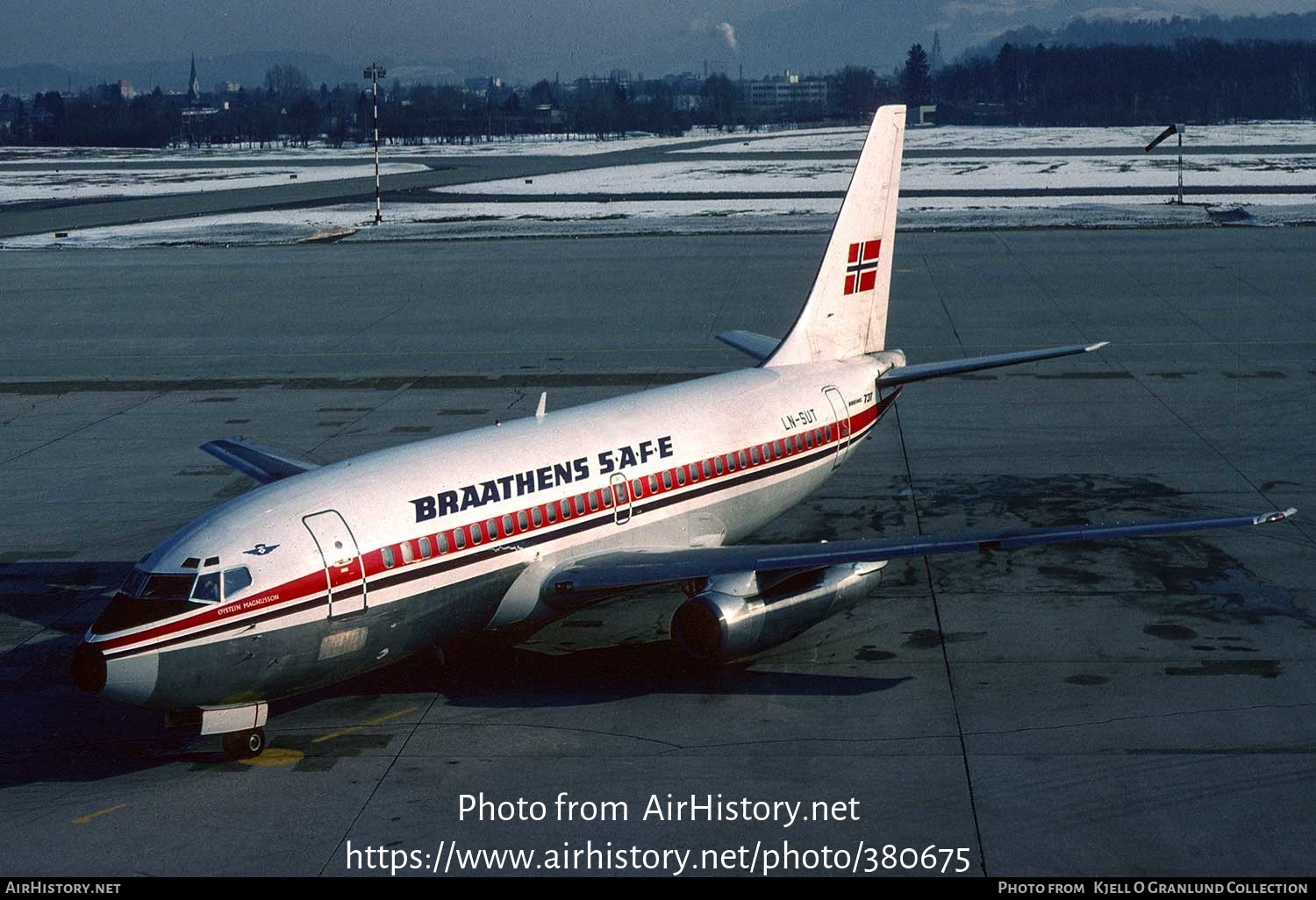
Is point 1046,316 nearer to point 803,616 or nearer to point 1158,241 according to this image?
point 1158,241

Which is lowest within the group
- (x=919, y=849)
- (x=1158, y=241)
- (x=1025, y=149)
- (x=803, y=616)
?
(x=919, y=849)

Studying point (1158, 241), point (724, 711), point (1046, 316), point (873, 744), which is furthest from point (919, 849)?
point (1158, 241)

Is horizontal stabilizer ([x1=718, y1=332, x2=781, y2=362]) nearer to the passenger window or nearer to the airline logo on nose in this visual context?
the airline logo on nose

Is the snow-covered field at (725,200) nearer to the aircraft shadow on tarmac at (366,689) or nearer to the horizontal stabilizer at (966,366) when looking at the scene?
the horizontal stabilizer at (966,366)

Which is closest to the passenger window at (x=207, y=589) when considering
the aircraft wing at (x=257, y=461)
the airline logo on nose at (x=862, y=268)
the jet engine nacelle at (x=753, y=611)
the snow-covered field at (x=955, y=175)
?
the jet engine nacelle at (x=753, y=611)

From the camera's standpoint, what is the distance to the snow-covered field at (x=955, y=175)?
127375 mm

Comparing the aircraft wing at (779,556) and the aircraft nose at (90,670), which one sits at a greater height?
the aircraft wing at (779,556)

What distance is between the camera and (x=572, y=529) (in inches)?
991

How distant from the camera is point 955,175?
144 meters

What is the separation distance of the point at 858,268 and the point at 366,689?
623 inches

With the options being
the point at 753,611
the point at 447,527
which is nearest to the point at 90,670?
the point at 447,527

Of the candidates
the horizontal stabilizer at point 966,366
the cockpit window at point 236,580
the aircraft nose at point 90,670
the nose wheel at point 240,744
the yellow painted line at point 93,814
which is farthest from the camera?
the horizontal stabilizer at point 966,366

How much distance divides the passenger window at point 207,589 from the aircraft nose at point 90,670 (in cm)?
153

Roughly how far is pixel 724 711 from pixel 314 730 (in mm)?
6568
